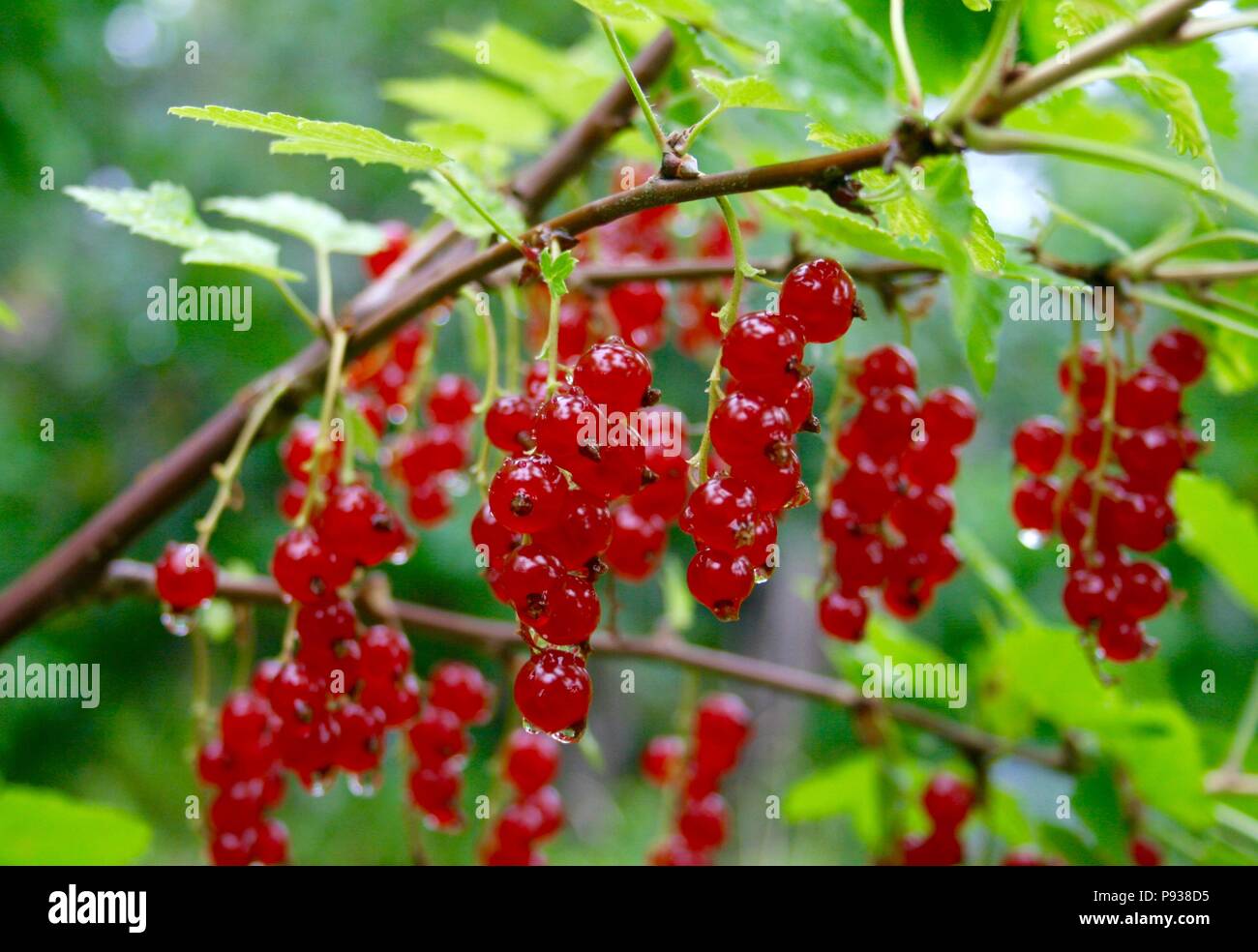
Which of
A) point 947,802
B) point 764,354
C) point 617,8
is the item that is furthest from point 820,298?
point 947,802

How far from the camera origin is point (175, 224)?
591 mm

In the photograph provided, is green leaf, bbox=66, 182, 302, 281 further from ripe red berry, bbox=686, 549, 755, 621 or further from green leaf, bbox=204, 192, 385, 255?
ripe red berry, bbox=686, 549, 755, 621

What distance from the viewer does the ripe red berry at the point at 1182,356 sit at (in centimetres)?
70

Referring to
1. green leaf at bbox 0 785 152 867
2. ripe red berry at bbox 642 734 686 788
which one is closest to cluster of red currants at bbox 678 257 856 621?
green leaf at bbox 0 785 152 867

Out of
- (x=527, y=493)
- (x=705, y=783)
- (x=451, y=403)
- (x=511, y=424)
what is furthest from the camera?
(x=705, y=783)

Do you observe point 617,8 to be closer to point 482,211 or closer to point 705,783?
point 482,211

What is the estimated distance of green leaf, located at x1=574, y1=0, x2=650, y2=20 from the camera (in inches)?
16.3

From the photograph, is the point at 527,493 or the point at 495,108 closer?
the point at 527,493

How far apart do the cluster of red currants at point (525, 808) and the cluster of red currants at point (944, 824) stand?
1.17 ft

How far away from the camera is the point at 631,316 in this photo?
0.91 metres

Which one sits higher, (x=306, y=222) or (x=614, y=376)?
(x=306, y=222)

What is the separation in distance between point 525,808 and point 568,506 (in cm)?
66
